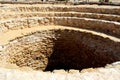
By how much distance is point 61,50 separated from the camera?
48.5 feet

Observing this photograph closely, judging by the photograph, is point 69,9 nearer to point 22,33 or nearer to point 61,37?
point 61,37

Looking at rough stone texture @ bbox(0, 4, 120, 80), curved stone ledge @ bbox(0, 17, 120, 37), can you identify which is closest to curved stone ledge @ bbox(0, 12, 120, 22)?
rough stone texture @ bbox(0, 4, 120, 80)

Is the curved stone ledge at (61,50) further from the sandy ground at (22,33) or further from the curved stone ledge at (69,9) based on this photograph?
the curved stone ledge at (69,9)

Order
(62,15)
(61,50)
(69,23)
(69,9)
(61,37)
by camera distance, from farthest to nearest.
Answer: (69,9) → (62,15) → (69,23) → (61,50) → (61,37)

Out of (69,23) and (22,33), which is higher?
(69,23)

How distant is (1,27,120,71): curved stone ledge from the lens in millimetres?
12402

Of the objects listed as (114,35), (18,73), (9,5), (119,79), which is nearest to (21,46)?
(9,5)

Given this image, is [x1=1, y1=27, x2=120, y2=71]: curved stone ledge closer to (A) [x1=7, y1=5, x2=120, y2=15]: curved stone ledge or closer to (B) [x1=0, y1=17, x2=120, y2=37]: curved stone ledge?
(B) [x1=0, y1=17, x2=120, y2=37]: curved stone ledge

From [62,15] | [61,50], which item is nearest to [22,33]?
[61,50]

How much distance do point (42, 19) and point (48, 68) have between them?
11.1 feet

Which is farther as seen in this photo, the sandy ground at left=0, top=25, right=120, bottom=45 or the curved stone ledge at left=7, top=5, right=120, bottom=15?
the curved stone ledge at left=7, top=5, right=120, bottom=15

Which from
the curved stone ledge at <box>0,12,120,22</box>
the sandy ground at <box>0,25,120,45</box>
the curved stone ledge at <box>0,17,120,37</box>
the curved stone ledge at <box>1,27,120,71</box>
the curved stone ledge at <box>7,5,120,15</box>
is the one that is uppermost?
the curved stone ledge at <box>7,5,120,15</box>

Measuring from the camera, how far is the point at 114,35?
12758mm

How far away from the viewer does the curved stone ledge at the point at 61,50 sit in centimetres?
1240
